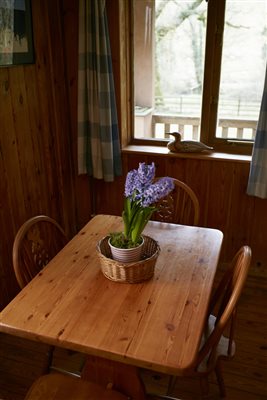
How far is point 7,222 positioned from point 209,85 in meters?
1.60

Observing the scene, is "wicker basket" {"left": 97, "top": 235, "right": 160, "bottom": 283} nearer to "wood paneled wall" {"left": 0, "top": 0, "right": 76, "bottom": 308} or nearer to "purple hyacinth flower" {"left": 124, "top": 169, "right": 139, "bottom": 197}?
"purple hyacinth flower" {"left": 124, "top": 169, "right": 139, "bottom": 197}

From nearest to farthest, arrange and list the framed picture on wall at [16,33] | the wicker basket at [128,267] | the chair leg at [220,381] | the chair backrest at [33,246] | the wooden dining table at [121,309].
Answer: the wooden dining table at [121,309]
the wicker basket at [128,267]
the chair backrest at [33,246]
the chair leg at [220,381]
the framed picture on wall at [16,33]

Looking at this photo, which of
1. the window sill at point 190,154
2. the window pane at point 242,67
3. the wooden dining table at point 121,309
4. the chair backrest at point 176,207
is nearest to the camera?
the wooden dining table at point 121,309

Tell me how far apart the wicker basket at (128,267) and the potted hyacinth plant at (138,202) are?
40mm

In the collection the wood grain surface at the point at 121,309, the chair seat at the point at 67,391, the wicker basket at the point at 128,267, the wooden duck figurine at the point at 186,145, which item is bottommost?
the chair seat at the point at 67,391

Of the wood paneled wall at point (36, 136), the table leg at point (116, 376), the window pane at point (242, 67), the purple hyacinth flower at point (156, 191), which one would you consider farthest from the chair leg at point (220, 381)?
the window pane at point (242, 67)

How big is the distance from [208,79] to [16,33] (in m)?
1.25

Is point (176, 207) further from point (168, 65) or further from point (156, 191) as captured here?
point (168, 65)

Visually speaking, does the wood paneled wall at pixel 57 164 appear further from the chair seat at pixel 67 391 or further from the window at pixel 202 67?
the chair seat at pixel 67 391

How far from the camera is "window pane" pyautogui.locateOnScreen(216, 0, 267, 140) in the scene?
2252 mm

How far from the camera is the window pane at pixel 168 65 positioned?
243cm

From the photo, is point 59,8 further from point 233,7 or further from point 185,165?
point 185,165

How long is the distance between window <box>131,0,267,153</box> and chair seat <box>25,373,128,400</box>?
71.7 inches

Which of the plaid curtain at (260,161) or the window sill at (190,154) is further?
the window sill at (190,154)
